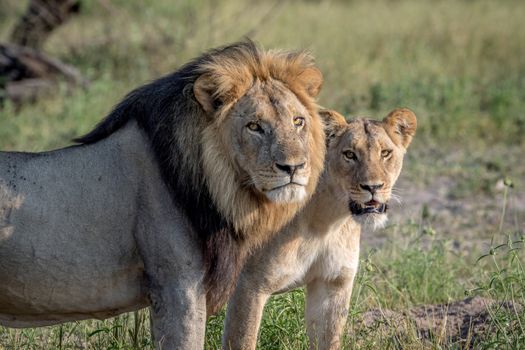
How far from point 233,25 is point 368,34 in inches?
69.9

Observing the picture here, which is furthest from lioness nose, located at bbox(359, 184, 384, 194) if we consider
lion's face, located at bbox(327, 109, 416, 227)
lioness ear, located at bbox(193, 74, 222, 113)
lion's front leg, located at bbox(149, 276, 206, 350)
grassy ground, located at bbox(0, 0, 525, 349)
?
lion's front leg, located at bbox(149, 276, 206, 350)

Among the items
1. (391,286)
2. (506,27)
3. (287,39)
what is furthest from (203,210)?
(506,27)

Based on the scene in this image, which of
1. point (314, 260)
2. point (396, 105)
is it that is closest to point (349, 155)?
point (314, 260)

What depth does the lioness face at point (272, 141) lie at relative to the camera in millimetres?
3648

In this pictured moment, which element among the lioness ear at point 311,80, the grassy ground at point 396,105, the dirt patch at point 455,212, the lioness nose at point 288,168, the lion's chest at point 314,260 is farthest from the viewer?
the dirt patch at point 455,212

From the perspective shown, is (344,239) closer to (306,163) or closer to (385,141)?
(385,141)

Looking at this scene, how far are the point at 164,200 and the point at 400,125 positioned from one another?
130 centimetres

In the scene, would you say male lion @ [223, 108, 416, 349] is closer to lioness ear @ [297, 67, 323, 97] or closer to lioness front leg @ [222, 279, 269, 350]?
lioness front leg @ [222, 279, 269, 350]

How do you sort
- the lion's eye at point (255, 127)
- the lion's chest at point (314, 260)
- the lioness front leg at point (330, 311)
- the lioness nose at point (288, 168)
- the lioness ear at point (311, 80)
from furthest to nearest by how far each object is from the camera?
the lioness front leg at point (330, 311), the lion's chest at point (314, 260), the lioness ear at point (311, 80), the lion's eye at point (255, 127), the lioness nose at point (288, 168)

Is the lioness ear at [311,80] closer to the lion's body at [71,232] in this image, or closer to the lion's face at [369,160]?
the lion's face at [369,160]

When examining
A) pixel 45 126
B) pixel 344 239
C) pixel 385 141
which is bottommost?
pixel 45 126

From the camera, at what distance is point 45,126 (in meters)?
9.00

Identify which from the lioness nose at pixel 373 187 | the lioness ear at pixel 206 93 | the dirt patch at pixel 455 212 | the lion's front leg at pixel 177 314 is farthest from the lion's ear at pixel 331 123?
the dirt patch at pixel 455 212

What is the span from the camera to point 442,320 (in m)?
4.74
